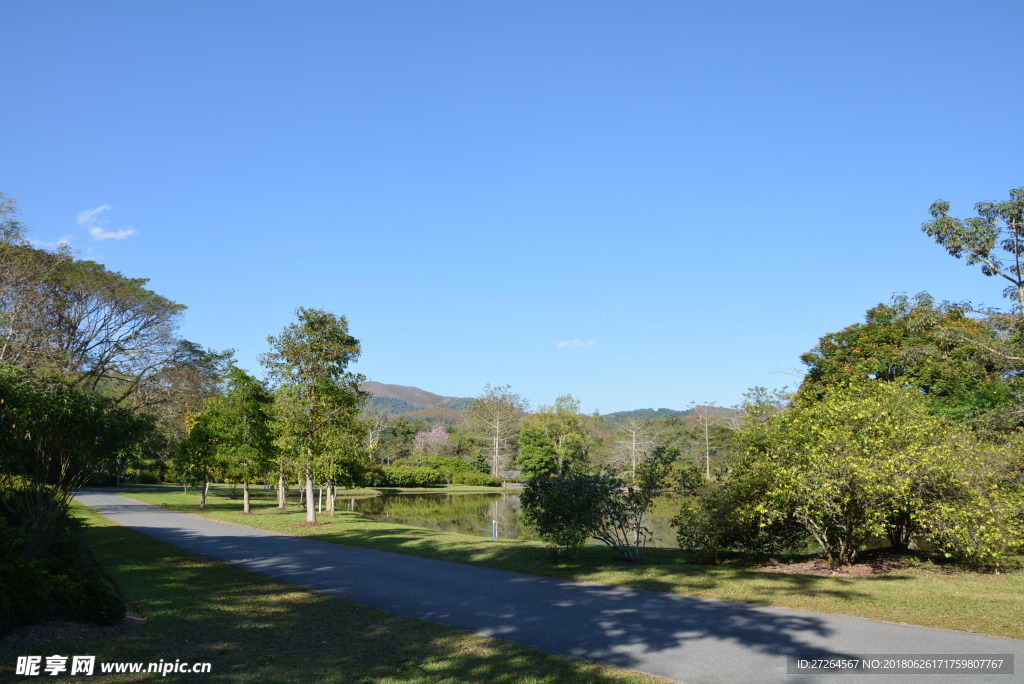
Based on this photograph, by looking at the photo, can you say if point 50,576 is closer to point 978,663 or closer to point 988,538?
point 978,663

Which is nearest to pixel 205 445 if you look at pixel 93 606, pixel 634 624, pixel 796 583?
pixel 93 606

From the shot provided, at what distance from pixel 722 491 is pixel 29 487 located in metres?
12.5

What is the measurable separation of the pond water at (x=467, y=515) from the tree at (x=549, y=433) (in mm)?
11720

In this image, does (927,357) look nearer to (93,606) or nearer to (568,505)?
(568,505)

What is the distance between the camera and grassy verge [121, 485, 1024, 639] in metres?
7.91

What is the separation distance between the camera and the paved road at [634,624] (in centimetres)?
612

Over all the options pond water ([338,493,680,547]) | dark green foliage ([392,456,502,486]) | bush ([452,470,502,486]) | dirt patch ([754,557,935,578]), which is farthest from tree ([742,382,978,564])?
bush ([452,470,502,486])

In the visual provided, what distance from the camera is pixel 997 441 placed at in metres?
14.8

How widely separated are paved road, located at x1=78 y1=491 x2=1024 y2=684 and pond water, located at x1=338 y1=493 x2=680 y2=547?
548cm

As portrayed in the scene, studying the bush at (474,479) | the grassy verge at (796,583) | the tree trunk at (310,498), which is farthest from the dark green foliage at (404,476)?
the grassy verge at (796,583)

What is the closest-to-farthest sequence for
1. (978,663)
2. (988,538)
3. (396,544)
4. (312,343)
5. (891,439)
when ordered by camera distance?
(978,663), (988,538), (891,439), (396,544), (312,343)

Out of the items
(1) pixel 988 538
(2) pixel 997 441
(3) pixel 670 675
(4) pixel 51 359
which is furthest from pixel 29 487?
(2) pixel 997 441

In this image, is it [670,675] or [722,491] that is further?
[722,491]

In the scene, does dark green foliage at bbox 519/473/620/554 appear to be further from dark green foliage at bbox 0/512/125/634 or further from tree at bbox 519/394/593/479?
tree at bbox 519/394/593/479
